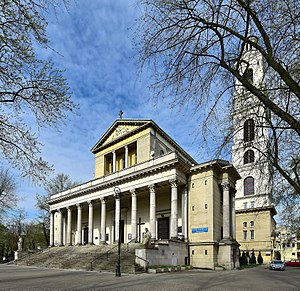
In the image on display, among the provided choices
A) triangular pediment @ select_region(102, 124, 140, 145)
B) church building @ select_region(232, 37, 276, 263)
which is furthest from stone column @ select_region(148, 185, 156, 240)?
church building @ select_region(232, 37, 276, 263)

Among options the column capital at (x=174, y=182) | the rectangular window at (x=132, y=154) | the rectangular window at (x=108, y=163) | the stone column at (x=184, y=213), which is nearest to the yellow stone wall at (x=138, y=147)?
the rectangular window at (x=132, y=154)

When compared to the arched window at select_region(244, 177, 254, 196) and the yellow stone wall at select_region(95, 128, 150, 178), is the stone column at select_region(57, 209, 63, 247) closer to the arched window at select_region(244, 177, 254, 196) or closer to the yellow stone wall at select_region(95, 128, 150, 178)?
the yellow stone wall at select_region(95, 128, 150, 178)

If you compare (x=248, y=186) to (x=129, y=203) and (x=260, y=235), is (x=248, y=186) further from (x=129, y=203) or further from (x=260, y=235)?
(x=129, y=203)

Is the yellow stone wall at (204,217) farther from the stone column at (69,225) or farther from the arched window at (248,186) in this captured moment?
the arched window at (248,186)

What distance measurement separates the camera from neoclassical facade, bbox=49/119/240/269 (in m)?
32.3

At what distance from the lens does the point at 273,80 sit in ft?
34.9

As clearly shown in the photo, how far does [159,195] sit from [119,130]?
1032 centimetres

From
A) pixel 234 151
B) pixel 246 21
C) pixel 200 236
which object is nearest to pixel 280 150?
pixel 234 151

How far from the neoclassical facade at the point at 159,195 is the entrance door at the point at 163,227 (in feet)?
0.10

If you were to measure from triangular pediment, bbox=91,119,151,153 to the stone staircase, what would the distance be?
45.6 feet

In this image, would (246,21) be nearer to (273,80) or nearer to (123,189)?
(273,80)

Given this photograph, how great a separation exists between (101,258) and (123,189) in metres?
8.66

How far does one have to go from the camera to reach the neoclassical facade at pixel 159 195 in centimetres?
3228

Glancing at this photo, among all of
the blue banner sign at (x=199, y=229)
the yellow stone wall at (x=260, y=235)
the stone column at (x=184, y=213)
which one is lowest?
the yellow stone wall at (x=260, y=235)
